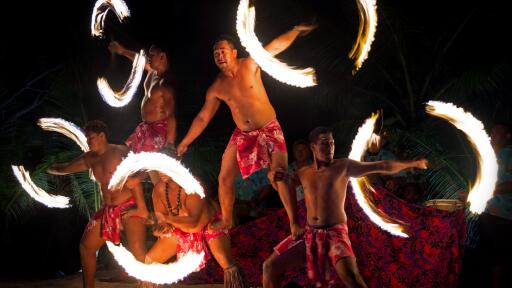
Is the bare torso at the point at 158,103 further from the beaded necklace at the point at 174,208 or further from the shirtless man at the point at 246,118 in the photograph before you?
the beaded necklace at the point at 174,208

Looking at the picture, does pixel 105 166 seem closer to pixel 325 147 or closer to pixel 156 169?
pixel 156 169

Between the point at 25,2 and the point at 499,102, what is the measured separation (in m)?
6.86

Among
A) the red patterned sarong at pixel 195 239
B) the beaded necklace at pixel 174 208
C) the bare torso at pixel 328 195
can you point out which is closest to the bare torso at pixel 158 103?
the beaded necklace at pixel 174 208

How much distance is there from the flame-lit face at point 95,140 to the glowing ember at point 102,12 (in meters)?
1.59

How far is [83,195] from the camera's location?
10516 mm

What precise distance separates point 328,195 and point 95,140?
110 inches

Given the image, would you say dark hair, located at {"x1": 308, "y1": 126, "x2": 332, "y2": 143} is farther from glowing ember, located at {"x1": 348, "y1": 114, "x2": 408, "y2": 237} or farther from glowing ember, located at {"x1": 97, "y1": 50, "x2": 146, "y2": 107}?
glowing ember, located at {"x1": 97, "y1": 50, "x2": 146, "y2": 107}

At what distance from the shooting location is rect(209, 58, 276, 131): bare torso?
741 cm

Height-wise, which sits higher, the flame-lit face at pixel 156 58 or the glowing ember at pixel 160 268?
the flame-lit face at pixel 156 58

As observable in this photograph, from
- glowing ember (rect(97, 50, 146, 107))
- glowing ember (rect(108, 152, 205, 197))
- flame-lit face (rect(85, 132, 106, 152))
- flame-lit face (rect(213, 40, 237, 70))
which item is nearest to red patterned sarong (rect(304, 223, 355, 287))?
glowing ember (rect(108, 152, 205, 197))

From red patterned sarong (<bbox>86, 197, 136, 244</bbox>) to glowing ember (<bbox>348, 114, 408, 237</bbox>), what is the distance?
2535 millimetres

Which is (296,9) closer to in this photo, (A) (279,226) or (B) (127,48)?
(B) (127,48)

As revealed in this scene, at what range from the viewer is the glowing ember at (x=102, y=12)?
890 centimetres

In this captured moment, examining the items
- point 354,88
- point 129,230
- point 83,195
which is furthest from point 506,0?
point 83,195
